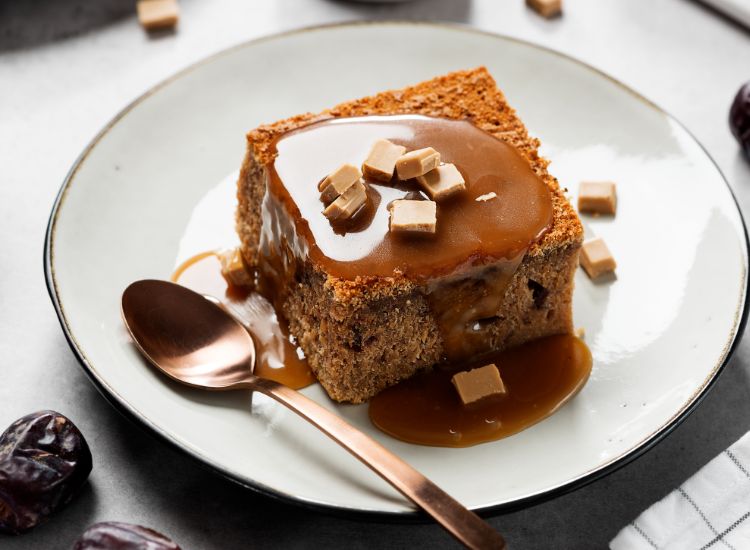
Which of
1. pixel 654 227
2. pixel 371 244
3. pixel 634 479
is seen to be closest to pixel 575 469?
pixel 634 479

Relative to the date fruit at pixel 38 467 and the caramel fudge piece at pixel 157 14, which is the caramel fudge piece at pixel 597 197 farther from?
the caramel fudge piece at pixel 157 14

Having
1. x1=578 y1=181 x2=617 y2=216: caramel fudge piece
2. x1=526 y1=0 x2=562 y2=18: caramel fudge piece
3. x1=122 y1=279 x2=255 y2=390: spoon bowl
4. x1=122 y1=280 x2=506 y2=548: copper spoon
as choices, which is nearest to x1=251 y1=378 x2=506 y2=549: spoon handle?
x1=122 y1=280 x2=506 y2=548: copper spoon

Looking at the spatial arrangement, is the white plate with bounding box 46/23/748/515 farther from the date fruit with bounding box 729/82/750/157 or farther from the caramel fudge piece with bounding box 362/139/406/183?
the caramel fudge piece with bounding box 362/139/406/183

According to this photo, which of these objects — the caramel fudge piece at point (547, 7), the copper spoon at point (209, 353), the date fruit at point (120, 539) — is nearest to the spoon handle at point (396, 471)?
the copper spoon at point (209, 353)

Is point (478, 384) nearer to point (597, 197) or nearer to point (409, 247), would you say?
point (409, 247)

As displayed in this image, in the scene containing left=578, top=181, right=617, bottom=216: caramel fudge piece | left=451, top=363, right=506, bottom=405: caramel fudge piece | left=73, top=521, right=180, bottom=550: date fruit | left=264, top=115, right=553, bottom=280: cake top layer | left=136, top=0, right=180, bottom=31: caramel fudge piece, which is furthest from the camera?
left=136, top=0, right=180, bottom=31: caramel fudge piece

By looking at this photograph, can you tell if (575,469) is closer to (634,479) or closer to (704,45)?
(634,479)
